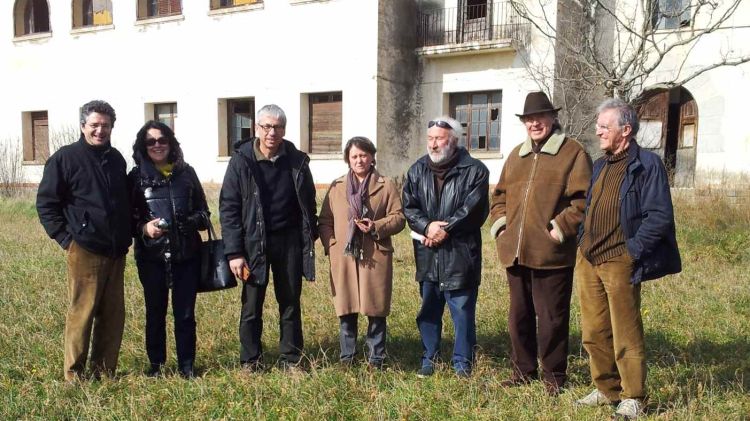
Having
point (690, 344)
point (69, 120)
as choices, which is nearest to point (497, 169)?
point (690, 344)

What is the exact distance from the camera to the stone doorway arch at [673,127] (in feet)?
48.8

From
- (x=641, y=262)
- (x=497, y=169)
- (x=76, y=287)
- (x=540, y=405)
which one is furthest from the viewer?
(x=497, y=169)

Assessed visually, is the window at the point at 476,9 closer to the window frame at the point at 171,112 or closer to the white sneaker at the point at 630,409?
the window frame at the point at 171,112

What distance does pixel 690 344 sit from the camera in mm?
5137

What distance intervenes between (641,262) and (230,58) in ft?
50.7

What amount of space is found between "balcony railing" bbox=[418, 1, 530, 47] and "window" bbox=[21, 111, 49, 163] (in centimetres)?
1302

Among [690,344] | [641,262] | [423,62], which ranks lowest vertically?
[690,344]

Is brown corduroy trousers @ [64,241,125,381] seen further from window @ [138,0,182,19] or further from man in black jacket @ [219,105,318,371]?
window @ [138,0,182,19]

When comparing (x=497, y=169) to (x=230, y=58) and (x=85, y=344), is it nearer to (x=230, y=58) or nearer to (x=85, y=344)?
(x=230, y=58)

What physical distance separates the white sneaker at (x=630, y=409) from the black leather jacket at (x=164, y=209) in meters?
2.96

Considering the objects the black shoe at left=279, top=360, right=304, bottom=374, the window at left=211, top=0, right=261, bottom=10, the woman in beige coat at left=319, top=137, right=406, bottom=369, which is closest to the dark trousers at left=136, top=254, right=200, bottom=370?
the black shoe at left=279, top=360, right=304, bottom=374

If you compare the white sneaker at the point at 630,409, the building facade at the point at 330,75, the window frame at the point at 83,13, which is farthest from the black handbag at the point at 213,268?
the window frame at the point at 83,13

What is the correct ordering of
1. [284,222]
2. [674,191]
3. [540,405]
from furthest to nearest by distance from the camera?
[674,191]
[284,222]
[540,405]

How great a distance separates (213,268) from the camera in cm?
437
